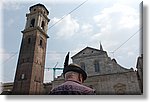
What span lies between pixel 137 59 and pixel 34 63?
238 inches

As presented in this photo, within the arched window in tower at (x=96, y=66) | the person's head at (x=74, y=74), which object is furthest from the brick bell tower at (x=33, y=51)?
the person's head at (x=74, y=74)

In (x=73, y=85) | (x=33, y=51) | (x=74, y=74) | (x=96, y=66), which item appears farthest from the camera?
(x=33, y=51)

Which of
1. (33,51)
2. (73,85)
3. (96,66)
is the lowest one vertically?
(73,85)

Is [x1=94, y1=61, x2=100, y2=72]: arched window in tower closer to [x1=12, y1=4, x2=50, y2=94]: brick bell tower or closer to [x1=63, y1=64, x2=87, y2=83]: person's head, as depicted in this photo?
[x1=12, y1=4, x2=50, y2=94]: brick bell tower

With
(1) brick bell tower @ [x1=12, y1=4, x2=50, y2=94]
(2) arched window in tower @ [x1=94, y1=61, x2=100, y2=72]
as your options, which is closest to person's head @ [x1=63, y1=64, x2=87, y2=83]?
(2) arched window in tower @ [x1=94, y1=61, x2=100, y2=72]

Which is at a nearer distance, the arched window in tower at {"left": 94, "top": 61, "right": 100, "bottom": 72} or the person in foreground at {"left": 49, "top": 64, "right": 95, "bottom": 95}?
the person in foreground at {"left": 49, "top": 64, "right": 95, "bottom": 95}

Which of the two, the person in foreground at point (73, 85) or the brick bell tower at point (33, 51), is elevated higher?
the brick bell tower at point (33, 51)

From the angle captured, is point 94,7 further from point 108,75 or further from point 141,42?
point 108,75

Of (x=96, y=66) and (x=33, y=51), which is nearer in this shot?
(x=96, y=66)

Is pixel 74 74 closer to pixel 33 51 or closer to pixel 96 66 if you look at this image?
pixel 96 66

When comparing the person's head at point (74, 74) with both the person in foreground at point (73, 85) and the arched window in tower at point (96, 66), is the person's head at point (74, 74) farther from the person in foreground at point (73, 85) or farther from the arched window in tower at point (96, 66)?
the arched window in tower at point (96, 66)

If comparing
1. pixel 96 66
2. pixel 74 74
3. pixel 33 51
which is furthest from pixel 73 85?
pixel 33 51

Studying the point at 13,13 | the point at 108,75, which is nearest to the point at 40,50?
the point at 108,75

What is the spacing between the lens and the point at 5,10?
1839 millimetres
